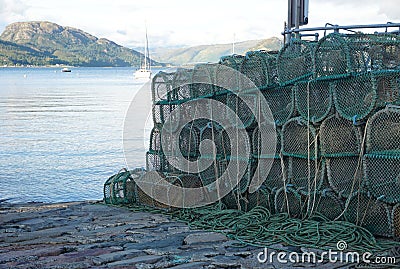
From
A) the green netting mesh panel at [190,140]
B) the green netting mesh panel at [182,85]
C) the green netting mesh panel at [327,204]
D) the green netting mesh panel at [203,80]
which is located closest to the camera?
the green netting mesh panel at [327,204]

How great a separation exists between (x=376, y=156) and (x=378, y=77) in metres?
0.82

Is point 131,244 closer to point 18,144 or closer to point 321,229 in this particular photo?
point 321,229

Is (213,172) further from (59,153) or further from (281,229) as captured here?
(59,153)

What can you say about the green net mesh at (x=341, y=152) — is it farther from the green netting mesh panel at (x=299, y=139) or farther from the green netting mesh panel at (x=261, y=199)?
the green netting mesh panel at (x=261, y=199)

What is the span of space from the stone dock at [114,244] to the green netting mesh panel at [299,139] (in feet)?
4.63

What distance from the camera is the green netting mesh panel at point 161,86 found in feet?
31.8

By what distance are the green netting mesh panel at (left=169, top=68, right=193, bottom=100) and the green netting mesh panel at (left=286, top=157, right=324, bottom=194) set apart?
88.9 inches

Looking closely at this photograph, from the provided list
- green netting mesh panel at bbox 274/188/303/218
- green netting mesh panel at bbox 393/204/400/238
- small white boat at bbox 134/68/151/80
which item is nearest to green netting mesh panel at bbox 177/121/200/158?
green netting mesh panel at bbox 274/188/303/218

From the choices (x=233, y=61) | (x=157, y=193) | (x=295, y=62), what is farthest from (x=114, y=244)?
(x=233, y=61)

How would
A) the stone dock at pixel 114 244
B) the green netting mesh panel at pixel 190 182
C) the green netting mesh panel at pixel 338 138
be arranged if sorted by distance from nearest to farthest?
the stone dock at pixel 114 244, the green netting mesh panel at pixel 338 138, the green netting mesh panel at pixel 190 182

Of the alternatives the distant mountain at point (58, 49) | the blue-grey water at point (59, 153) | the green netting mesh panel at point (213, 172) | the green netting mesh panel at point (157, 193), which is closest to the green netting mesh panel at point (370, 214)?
the green netting mesh panel at point (213, 172)

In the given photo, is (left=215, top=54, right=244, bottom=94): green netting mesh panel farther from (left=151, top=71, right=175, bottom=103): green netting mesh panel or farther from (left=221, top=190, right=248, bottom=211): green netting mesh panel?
(left=221, top=190, right=248, bottom=211): green netting mesh panel

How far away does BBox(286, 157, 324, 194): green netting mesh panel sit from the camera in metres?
7.12

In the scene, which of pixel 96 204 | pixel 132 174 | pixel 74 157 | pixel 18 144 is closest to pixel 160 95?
pixel 132 174
